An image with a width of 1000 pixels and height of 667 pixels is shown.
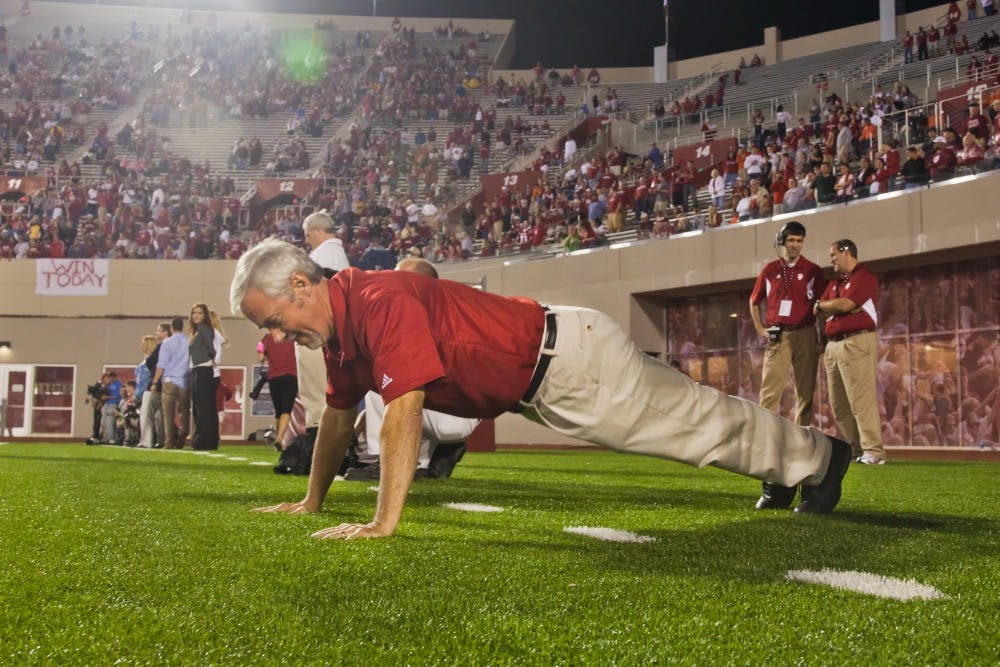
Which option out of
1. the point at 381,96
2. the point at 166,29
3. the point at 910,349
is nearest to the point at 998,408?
the point at 910,349

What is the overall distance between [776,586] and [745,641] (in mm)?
565

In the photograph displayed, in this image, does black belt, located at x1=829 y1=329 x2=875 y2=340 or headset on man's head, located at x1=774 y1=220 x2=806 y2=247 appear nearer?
headset on man's head, located at x1=774 y1=220 x2=806 y2=247

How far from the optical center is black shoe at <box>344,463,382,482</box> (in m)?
5.95

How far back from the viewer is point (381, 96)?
3384cm

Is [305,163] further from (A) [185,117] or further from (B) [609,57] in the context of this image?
(B) [609,57]

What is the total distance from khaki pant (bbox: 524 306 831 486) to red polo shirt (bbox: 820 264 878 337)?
529 centimetres

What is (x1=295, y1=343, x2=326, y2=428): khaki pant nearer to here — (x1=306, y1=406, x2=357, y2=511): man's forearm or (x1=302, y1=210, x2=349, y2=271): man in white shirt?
(x1=302, y1=210, x2=349, y2=271): man in white shirt

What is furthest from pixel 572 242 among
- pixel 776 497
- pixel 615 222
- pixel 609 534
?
pixel 609 534

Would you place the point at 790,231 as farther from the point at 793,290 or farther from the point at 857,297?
the point at 857,297

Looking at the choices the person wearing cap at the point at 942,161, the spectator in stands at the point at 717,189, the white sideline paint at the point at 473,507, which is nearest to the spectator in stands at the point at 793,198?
the spectator in stands at the point at 717,189

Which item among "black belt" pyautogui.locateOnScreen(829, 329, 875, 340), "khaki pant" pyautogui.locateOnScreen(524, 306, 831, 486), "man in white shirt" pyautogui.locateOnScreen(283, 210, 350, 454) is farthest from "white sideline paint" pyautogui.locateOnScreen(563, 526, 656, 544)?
"black belt" pyautogui.locateOnScreen(829, 329, 875, 340)

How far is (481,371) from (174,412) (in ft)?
35.3

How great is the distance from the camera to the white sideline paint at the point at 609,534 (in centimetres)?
323

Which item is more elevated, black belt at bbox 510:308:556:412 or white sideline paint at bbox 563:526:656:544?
black belt at bbox 510:308:556:412
